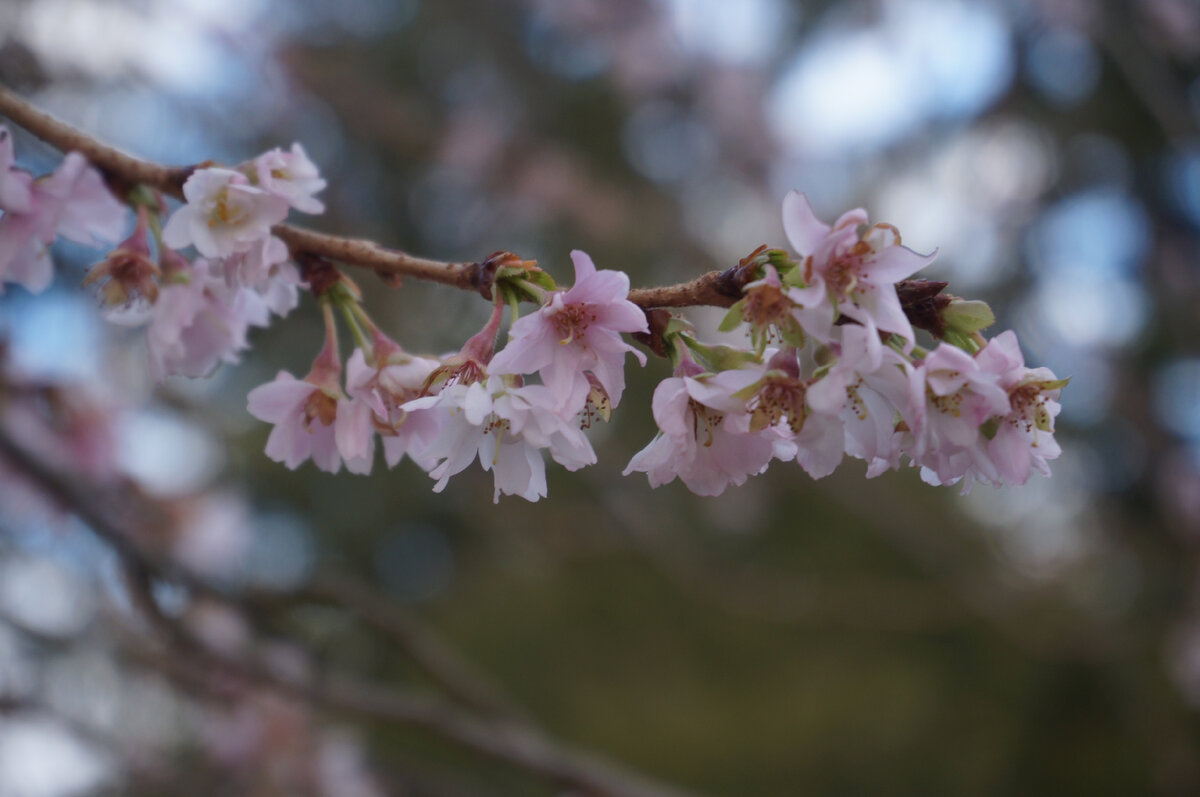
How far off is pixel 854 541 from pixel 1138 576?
9.96 feet

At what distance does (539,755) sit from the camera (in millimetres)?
1516

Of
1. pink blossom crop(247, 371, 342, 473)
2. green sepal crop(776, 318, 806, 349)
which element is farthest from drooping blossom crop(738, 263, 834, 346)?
pink blossom crop(247, 371, 342, 473)

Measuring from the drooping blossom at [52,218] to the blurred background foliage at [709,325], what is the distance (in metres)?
0.90

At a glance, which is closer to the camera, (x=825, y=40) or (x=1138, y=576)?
(x=825, y=40)

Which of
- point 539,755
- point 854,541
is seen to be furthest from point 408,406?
point 854,541

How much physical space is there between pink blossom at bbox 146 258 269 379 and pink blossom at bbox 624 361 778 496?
41 cm

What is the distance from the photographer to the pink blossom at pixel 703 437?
1.98 feet

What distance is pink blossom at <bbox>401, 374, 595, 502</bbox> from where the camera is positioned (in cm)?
61

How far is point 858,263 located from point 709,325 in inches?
65.7

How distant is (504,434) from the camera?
2.12 ft

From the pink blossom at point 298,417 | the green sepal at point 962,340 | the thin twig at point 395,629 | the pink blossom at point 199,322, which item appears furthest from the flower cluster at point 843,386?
the thin twig at point 395,629

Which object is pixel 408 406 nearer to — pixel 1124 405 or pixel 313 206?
pixel 313 206

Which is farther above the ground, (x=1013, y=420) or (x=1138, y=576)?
(x=1138, y=576)

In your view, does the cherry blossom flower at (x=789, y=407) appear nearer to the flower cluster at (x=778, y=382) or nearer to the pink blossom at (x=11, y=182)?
the flower cluster at (x=778, y=382)
